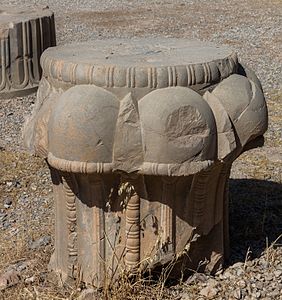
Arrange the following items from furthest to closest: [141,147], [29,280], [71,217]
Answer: [29,280] < [71,217] < [141,147]

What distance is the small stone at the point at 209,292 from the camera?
11.7 ft

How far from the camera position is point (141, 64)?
3.32 meters

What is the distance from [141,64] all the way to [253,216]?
1681mm

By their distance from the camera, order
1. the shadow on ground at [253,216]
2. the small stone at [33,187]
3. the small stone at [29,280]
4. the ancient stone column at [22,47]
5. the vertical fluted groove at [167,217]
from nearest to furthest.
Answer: the vertical fluted groove at [167,217] → the small stone at [29,280] → the shadow on ground at [253,216] → the small stone at [33,187] → the ancient stone column at [22,47]

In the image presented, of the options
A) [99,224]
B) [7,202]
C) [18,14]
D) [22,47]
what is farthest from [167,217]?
[18,14]

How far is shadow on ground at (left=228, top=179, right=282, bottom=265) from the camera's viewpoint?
4105mm

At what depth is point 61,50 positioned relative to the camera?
377 cm

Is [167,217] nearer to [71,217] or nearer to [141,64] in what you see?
[71,217]

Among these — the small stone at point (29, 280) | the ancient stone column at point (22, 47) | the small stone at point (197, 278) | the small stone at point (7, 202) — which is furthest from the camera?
the ancient stone column at point (22, 47)

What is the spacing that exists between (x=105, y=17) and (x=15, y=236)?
10030mm

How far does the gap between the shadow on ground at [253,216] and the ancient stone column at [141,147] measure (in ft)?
1.06

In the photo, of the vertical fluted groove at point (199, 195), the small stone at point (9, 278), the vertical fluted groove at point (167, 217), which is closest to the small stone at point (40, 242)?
the small stone at point (9, 278)

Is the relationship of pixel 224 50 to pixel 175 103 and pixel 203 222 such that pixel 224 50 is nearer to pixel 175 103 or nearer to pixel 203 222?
pixel 175 103

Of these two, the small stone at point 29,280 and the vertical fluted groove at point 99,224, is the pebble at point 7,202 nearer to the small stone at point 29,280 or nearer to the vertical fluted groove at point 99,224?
the small stone at point 29,280
